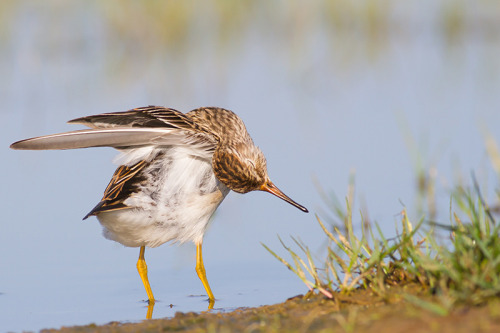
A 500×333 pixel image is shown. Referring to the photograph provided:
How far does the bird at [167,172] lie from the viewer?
5.71m

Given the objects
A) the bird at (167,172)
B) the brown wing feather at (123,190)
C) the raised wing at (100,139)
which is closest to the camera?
the raised wing at (100,139)

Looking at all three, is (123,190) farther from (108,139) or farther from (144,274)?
(144,274)

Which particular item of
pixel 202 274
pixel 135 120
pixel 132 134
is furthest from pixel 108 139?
pixel 202 274

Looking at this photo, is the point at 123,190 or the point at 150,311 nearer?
the point at 123,190

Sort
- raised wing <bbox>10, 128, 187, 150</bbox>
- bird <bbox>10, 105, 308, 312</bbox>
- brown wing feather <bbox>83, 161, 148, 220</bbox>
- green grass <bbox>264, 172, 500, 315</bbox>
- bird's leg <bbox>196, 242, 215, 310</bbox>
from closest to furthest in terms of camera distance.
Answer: green grass <bbox>264, 172, 500, 315</bbox> → raised wing <bbox>10, 128, 187, 150</bbox> → bird <bbox>10, 105, 308, 312</bbox> → brown wing feather <bbox>83, 161, 148, 220</bbox> → bird's leg <bbox>196, 242, 215, 310</bbox>

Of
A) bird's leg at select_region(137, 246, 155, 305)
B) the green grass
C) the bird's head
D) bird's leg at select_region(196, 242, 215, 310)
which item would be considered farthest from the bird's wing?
the green grass

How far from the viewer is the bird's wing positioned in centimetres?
553

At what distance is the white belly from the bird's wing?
6.5 inches

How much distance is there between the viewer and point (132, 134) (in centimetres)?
554

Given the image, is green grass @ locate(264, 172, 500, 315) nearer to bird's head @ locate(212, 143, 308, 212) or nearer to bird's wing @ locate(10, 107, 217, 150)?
bird's head @ locate(212, 143, 308, 212)

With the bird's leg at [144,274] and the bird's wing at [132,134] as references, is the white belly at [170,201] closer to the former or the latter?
the bird's wing at [132,134]

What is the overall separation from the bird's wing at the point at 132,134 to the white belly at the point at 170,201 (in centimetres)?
16

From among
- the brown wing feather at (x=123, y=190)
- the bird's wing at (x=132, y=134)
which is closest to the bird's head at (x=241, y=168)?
the bird's wing at (x=132, y=134)

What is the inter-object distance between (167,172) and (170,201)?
8.4 inches
